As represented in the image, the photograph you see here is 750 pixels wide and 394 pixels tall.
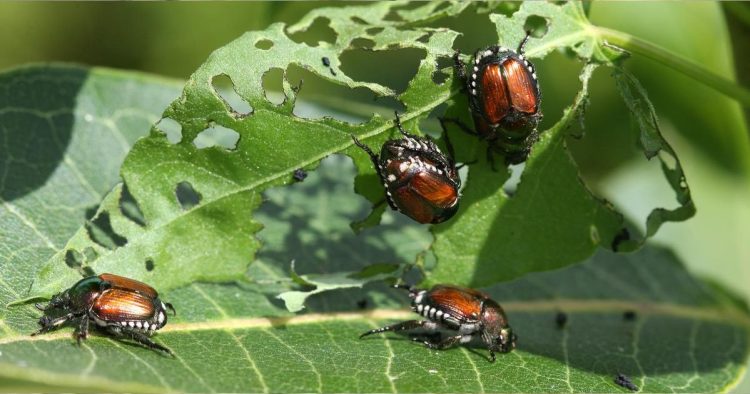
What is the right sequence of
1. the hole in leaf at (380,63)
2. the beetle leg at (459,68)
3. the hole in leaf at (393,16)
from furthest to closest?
the hole in leaf at (380,63) < the hole in leaf at (393,16) < the beetle leg at (459,68)

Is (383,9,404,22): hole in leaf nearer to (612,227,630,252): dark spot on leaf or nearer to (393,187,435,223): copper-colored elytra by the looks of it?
(393,187,435,223): copper-colored elytra

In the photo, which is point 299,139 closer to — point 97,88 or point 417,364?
point 417,364

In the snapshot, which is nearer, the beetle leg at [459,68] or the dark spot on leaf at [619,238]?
the beetle leg at [459,68]

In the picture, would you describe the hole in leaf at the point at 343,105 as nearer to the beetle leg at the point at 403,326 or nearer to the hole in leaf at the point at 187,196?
the hole in leaf at the point at 187,196

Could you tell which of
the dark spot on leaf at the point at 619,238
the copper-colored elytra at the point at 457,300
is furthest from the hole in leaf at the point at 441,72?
the dark spot on leaf at the point at 619,238

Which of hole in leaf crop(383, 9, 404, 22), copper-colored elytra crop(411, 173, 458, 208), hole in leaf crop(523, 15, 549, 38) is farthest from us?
hole in leaf crop(383, 9, 404, 22)

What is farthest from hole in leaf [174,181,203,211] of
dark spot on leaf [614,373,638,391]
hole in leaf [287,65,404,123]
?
dark spot on leaf [614,373,638,391]

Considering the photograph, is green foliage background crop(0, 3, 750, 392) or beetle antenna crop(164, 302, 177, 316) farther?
beetle antenna crop(164, 302, 177, 316)

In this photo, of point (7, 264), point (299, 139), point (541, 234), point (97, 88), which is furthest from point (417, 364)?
point (97, 88)
